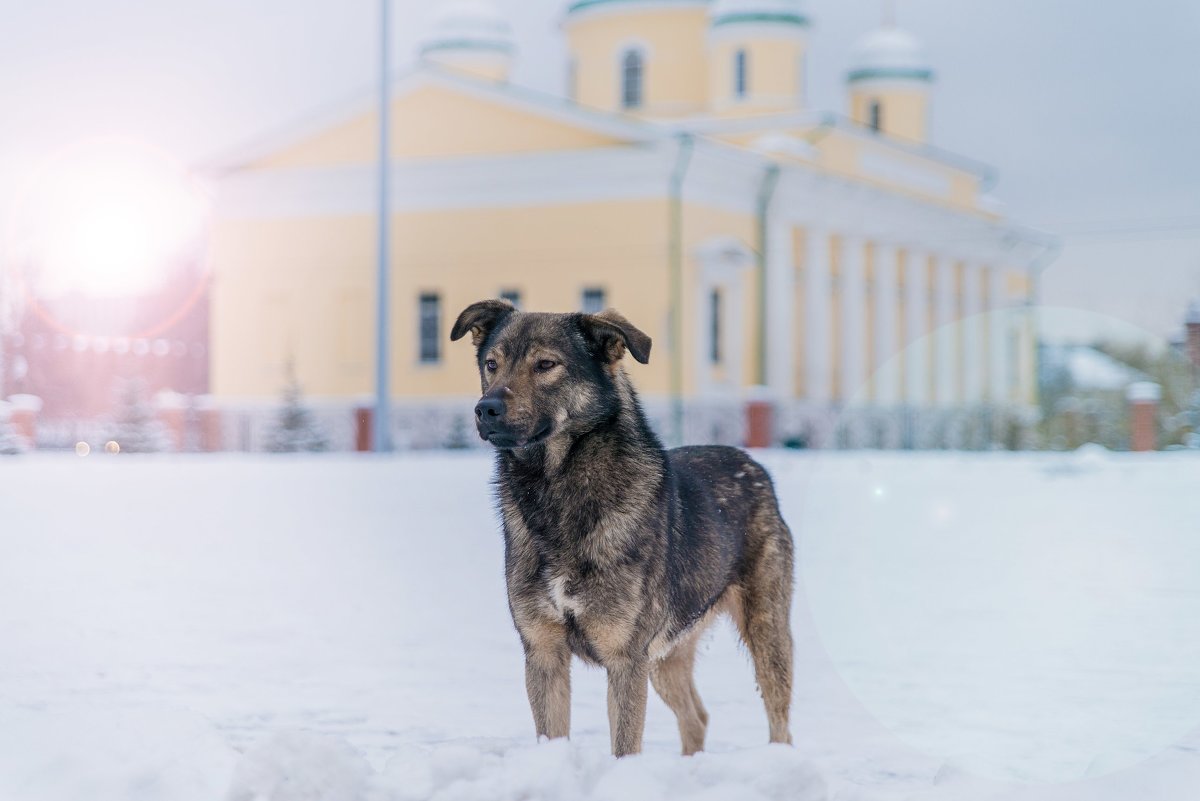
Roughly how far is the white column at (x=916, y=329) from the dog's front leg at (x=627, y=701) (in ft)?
130

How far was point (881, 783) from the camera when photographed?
5.25 m

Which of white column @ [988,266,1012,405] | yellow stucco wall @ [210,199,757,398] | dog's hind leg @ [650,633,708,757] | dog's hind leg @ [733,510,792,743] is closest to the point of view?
dog's hind leg @ [733,510,792,743]

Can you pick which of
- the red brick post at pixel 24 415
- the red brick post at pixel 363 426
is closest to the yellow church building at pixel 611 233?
the red brick post at pixel 363 426

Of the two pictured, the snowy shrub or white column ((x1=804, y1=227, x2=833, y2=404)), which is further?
white column ((x1=804, y1=227, x2=833, y2=404))

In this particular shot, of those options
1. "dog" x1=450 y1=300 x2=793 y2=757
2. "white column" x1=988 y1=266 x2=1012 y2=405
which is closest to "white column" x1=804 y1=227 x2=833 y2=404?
"white column" x1=988 y1=266 x2=1012 y2=405

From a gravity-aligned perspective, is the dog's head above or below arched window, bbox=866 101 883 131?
below

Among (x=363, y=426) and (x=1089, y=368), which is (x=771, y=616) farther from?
(x=1089, y=368)

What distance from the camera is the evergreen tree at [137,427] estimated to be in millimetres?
34156

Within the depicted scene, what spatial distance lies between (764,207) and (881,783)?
103ft

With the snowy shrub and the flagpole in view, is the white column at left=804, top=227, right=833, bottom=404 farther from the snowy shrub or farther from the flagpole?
Result: the snowy shrub

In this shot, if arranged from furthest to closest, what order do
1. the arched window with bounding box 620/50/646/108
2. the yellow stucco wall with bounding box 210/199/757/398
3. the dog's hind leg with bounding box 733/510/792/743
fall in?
1. the arched window with bounding box 620/50/646/108
2. the yellow stucco wall with bounding box 210/199/757/398
3. the dog's hind leg with bounding box 733/510/792/743

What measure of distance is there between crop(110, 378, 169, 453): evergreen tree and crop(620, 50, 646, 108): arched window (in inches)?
573

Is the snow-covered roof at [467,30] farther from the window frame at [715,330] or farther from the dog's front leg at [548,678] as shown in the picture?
the dog's front leg at [548,678]

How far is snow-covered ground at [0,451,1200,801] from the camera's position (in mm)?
4410
